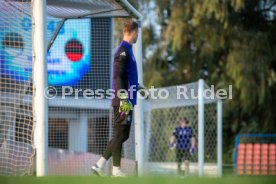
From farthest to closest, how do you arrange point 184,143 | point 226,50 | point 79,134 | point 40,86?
1. point 226,50
2. point 184,143
3. point 79,134
4. point 40,86

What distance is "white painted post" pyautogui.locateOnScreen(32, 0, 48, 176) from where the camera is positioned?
723cm

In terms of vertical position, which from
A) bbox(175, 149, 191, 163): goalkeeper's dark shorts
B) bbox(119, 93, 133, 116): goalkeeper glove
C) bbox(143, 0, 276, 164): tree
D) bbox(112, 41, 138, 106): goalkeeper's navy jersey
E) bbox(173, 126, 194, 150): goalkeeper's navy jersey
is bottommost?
bbox(175, 149, 191, 163): goalkeeper's dark shorts

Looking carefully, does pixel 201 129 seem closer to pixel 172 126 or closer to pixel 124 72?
pixel 172 126

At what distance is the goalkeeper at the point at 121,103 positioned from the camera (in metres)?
7.80

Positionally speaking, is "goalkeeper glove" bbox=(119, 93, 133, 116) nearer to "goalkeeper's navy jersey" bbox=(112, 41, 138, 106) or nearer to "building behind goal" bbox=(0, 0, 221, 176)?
"goalkeeper's navy jersey" bbox=(112, 41, 138, 106)

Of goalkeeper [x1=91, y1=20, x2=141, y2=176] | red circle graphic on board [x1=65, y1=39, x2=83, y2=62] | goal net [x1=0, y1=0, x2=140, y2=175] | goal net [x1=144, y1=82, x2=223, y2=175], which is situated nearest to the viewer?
goalkeeper [x1=91, y1=20, x2=141, y2=176]

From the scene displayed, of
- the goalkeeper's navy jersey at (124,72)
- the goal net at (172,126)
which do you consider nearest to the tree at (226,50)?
the goal net at (172,126)

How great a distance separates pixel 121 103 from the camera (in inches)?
308

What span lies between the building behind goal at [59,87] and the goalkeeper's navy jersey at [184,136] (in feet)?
4.52

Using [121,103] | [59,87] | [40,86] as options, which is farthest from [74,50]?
[40,86]

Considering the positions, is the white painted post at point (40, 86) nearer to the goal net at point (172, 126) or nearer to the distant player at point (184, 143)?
the goal net at point (172, 126)

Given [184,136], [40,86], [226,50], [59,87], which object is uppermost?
[226,50]

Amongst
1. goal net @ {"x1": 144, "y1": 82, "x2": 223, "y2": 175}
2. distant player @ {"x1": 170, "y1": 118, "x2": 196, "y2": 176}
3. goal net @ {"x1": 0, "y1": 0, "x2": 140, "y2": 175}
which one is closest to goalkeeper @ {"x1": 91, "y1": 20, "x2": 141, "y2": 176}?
goal net @ {"x1": 0, "y1": 0, "x2": 140, "y2": 175}

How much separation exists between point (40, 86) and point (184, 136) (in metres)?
10.7
